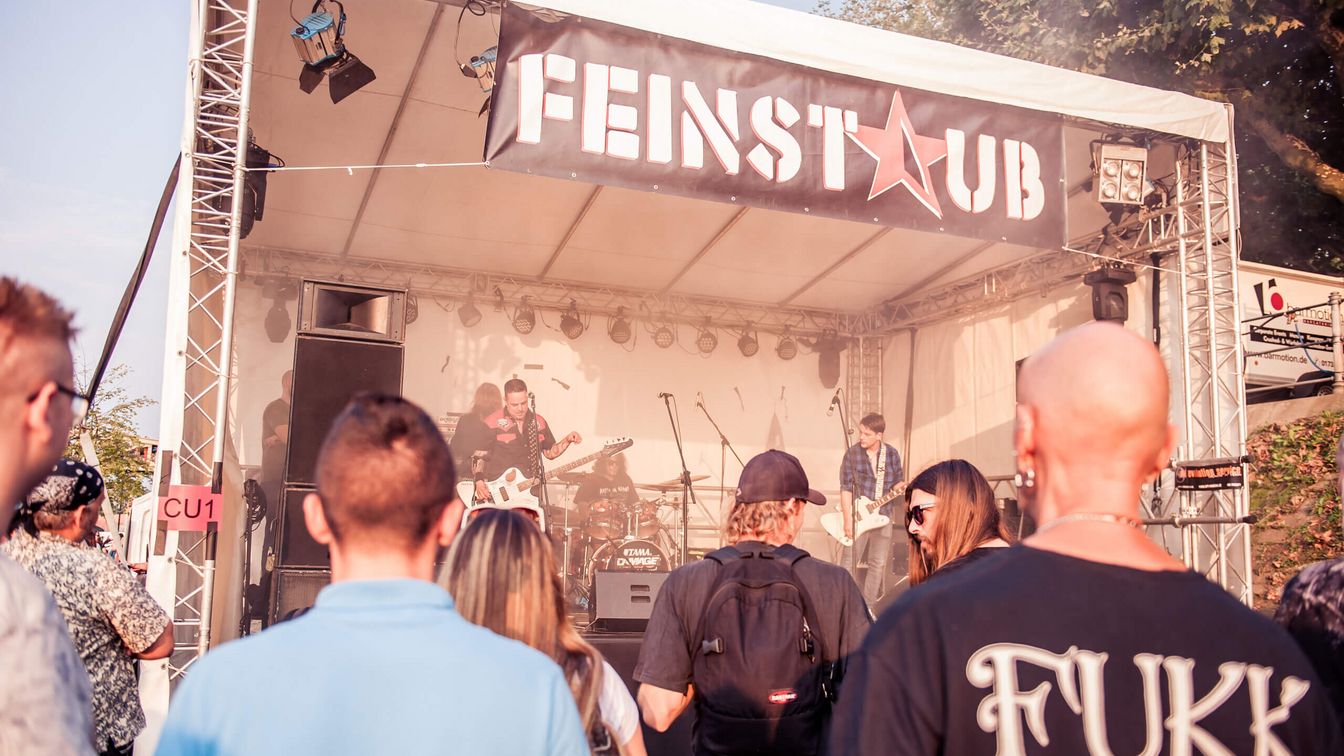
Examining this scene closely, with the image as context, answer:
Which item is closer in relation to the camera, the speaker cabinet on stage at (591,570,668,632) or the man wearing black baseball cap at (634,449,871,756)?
the man wearing black baseball cap at (634,449,871,756)

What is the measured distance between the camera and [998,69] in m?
6.80

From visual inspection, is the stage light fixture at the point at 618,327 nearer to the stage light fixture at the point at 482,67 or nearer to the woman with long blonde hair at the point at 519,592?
the stage light fixture at the point at 482,67

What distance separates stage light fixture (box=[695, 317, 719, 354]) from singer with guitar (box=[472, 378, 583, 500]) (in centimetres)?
275

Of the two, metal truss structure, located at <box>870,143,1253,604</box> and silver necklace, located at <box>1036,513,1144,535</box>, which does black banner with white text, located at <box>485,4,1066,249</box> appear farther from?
silver necklace, located at <box>1036,513,1144,535</box>

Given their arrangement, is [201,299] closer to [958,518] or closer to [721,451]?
[958,518]

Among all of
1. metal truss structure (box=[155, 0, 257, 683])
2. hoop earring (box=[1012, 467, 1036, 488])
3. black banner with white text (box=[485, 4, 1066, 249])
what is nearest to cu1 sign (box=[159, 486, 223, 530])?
metal truss structure (box=[155, 0, 257, 683])

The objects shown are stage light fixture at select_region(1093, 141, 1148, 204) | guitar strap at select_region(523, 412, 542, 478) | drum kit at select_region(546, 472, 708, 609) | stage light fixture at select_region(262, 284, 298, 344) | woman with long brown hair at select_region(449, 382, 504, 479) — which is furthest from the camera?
stage light fixture at select_region(262, 284, 298, 344)

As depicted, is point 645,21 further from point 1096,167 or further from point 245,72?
point 1096,167

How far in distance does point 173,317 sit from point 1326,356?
11.4m

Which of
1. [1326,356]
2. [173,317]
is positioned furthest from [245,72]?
[1326,356]

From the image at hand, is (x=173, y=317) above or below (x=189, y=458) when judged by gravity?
above

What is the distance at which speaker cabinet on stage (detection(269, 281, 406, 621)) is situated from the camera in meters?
5.92

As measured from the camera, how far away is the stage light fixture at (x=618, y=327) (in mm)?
→ 11008

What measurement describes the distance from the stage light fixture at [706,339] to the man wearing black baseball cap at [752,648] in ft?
28.4
